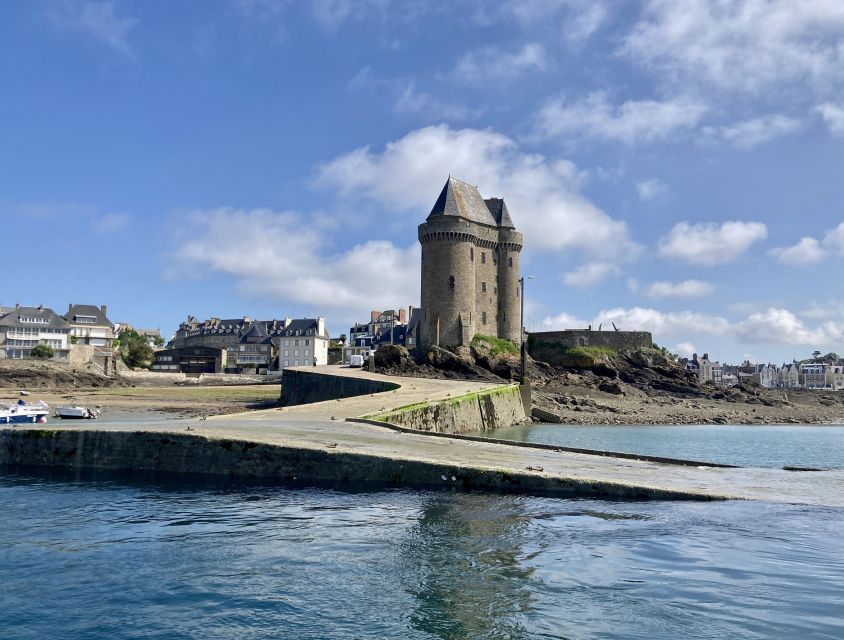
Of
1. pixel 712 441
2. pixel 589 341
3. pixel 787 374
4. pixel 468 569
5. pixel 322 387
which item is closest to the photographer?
pixel 468 569

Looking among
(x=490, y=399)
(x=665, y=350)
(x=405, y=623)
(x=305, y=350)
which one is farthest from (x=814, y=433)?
(x=305, y=350)

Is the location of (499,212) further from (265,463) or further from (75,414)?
(265,463)

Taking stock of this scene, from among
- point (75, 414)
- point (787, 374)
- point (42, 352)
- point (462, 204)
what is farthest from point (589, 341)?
point (787, 374)

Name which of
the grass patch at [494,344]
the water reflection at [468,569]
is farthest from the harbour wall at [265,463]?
the grass patch at [494,344]

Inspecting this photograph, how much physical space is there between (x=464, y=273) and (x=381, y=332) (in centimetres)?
5393

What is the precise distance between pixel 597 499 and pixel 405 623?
6851 millimetres

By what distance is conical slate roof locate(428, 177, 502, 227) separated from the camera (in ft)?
216

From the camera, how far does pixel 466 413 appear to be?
1384 inches

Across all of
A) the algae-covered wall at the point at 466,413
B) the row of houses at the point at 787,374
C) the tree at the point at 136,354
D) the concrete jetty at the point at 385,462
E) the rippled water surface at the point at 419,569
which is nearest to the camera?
the rippled water surface at the point at 419,569

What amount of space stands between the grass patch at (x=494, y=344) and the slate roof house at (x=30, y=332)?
56626mm

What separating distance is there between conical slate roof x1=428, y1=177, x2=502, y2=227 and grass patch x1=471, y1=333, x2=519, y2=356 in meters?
11.9

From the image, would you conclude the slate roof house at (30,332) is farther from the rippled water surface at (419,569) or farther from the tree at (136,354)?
the rippled water surface at (419,569)

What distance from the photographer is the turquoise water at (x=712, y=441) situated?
28.8 m

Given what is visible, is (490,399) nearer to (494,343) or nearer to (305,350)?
(494,343)
